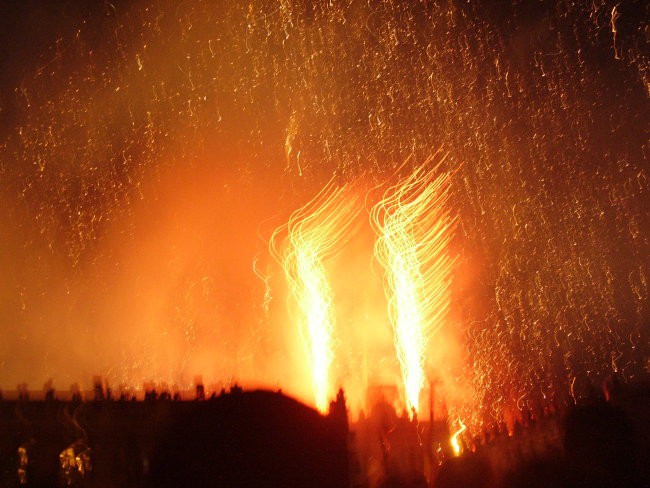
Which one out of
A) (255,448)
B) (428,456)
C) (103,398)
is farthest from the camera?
(428,456)

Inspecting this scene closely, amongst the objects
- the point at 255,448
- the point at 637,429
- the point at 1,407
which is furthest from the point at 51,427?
the point at 637,429

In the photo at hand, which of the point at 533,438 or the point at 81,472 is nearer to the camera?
the point at 81,472

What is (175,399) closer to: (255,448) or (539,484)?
(255,448)

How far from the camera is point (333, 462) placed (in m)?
23.4

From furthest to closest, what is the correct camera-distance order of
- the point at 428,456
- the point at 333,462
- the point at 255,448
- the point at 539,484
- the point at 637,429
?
the point at 428,456 < the point at 539,484 < the point at 333,462 < the point at 637,429 < the point at 255,448

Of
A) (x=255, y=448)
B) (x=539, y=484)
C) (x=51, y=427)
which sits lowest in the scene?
(x=539, y=484)

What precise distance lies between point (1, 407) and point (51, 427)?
185 cm

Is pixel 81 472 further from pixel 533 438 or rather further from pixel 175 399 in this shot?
pixel 533 438

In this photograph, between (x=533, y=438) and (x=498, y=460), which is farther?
(x=498, y=460)

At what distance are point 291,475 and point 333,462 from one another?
2.72m

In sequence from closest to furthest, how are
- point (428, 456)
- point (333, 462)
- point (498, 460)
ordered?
point (333, 462) < point (498, 460) < point (428, 456)

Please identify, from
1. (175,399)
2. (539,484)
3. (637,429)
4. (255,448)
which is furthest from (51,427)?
(637,429)

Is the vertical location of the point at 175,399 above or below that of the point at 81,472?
above

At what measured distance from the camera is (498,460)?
30094 millimetres
